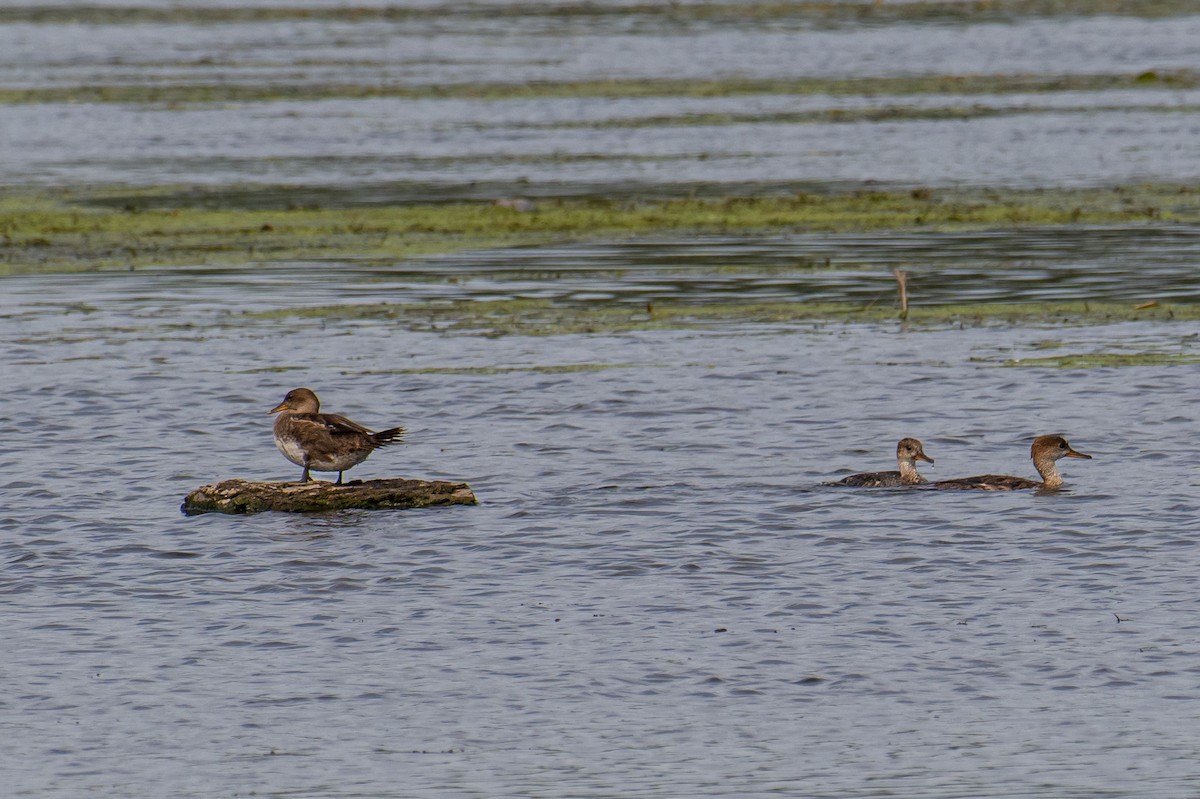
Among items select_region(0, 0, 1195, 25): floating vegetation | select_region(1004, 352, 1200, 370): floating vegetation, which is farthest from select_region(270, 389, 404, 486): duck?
select_region(0, 0, 1195, 25): floating vegetation

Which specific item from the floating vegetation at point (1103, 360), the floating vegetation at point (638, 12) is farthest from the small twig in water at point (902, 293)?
the floating vegetation at point (638, 12)

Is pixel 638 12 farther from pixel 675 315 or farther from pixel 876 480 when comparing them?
pixel 876 480

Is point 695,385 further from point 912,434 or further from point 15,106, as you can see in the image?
point 15,106

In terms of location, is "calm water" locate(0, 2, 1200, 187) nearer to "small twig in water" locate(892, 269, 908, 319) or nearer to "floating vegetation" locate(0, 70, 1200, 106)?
"floating vegetation" locate(0, 70, 1200, 106)

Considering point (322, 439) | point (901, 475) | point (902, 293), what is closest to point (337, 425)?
point (322, 439)

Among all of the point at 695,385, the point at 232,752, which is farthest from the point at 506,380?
the point at 232,752

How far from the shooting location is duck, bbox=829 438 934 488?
15328mm

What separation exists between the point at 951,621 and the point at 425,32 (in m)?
58.5

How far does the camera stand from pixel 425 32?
68.6 m

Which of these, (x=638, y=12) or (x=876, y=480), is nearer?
(x=876, y=480)

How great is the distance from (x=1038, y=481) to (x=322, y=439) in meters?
5.20

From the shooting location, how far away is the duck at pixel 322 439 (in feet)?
50.0

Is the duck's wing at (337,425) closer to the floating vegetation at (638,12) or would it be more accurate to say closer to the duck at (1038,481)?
the duck at (1038,481)

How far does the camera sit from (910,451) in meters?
15.6
